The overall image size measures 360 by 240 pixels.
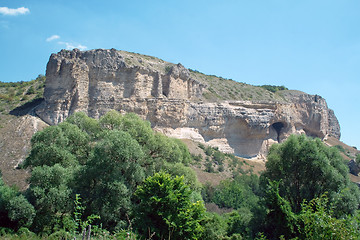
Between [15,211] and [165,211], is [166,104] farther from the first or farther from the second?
[165,211]

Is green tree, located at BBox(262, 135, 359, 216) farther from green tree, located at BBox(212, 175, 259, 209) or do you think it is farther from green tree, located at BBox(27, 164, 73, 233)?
green tree, located at BBox(212, 175, 259, 209)

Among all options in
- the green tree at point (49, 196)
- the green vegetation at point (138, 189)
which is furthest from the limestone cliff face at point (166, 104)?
the green tree at point (49, 196)

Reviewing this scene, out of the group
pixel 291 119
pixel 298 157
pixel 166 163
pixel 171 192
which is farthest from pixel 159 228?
pixel 291 119

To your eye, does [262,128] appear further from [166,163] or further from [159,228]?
[159,228]

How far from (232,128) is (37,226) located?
41326 millimetres

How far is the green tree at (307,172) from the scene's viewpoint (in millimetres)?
19438

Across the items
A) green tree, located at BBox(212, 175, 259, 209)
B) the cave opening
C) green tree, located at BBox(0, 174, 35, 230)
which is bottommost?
green tree, located at BBox(212, 175, 259, 209)

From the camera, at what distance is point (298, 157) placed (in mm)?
20578

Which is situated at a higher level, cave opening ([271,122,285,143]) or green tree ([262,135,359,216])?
cave opening ([271,122,285,143])

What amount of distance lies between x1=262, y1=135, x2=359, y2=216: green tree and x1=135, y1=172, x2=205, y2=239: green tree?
7934 mm

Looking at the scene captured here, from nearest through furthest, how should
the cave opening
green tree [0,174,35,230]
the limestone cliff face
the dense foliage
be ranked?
green tree [0,174,35,230] < the dense foliage < the limestone cliff face < the cave opening

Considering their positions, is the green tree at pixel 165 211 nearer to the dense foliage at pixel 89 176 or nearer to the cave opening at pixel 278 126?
the dense foliage at pixel 89 176

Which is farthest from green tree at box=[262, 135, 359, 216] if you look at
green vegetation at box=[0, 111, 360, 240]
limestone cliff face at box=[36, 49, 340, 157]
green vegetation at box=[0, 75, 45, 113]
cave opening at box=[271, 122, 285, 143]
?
cave opening at box=[271, 122, 285, 143]

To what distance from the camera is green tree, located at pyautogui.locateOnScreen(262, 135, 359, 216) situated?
1944cm
